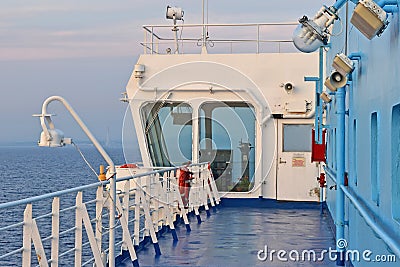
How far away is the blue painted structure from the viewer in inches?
122

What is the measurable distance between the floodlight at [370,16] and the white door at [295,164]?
308 inches

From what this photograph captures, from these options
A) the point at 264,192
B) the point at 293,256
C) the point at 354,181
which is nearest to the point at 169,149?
the point at 264,192

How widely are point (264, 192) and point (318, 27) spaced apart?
691 centimetres

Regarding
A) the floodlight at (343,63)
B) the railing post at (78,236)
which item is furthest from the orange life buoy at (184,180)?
the floodlight at (343,63)

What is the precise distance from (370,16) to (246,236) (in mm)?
4882

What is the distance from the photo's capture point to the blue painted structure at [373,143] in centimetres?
311

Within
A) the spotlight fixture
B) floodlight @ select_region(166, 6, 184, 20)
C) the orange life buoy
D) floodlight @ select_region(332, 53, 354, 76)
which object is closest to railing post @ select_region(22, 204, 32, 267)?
floodlight @ select_region(332, 53, 354, 76)

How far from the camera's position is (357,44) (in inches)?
195

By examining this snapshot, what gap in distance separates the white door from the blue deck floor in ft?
0.88

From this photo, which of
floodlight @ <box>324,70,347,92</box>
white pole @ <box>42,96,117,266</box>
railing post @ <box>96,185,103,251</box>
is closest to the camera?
white pole @ <box>42,96,117,266</box>

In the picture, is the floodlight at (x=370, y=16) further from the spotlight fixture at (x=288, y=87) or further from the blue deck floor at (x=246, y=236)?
the spotlight fixture at (x=288, y=87)

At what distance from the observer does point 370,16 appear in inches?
114

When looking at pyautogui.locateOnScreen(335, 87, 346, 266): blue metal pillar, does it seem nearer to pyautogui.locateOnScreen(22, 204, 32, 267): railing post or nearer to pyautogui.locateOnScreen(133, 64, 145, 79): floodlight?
pyautogui.locateOnScreen(22, 204, 32, 267): railing post

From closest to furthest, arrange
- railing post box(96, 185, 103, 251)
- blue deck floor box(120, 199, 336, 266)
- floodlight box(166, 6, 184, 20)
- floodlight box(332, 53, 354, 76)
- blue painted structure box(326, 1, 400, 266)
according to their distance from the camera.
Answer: blue painted structure box(326, 1, 400, 266) < floodlight box(332, 53, 354, 76) < railing post box(96, 185, 103, 251) < blue deck floor box(120, 199, 336, 266) < floodlight box(166, 6, 184, 20)
